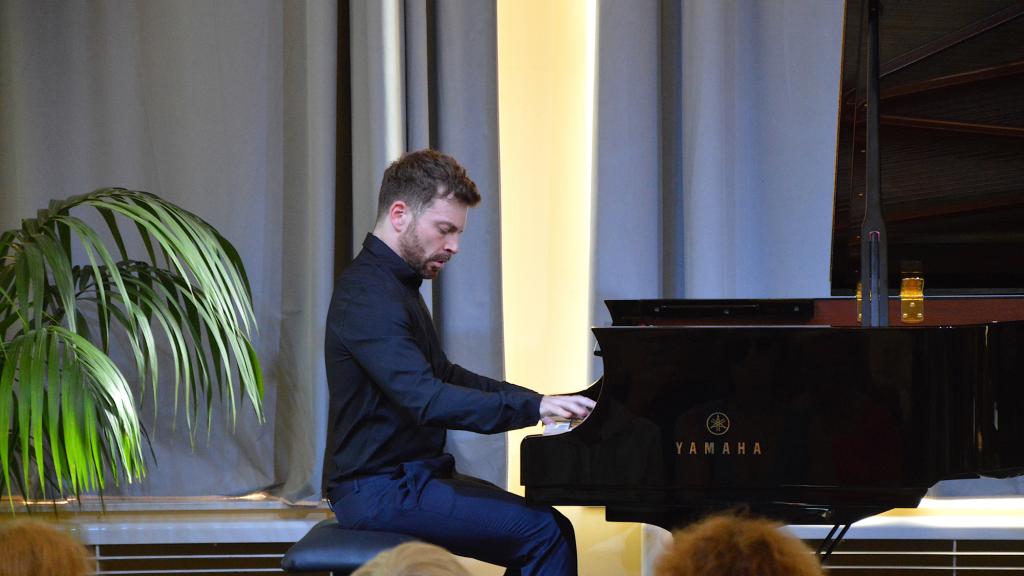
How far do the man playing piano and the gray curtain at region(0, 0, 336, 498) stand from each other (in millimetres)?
1173

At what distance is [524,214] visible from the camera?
3648 millimetres

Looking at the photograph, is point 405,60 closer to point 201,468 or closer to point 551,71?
point 551,71

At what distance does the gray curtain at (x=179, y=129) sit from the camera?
11.3ft

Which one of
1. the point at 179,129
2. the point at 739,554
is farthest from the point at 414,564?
the point at 179,129

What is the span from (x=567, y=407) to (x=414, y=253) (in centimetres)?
54

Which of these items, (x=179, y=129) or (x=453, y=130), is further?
(x=179, y=129)

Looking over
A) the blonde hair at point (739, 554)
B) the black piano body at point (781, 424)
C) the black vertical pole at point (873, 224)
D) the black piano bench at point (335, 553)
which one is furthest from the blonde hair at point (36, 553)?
the black vertical pole at point (873, 224)

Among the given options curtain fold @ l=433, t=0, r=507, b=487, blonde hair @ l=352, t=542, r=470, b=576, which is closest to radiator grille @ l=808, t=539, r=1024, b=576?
curtain fold @ l=433, t=0, r=507, b=487

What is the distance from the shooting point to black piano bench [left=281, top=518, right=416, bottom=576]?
2080 mm

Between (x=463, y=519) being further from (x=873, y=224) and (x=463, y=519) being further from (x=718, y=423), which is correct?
(x=873, y=224)

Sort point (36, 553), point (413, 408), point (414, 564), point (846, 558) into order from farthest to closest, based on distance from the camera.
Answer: point (846, 558) < point (413, 408) < point (36, 553) < point (414, 564)

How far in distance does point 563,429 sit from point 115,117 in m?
2.12

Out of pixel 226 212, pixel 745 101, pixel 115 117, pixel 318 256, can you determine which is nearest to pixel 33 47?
pixel 115 117

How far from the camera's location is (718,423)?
2041 millimetres
